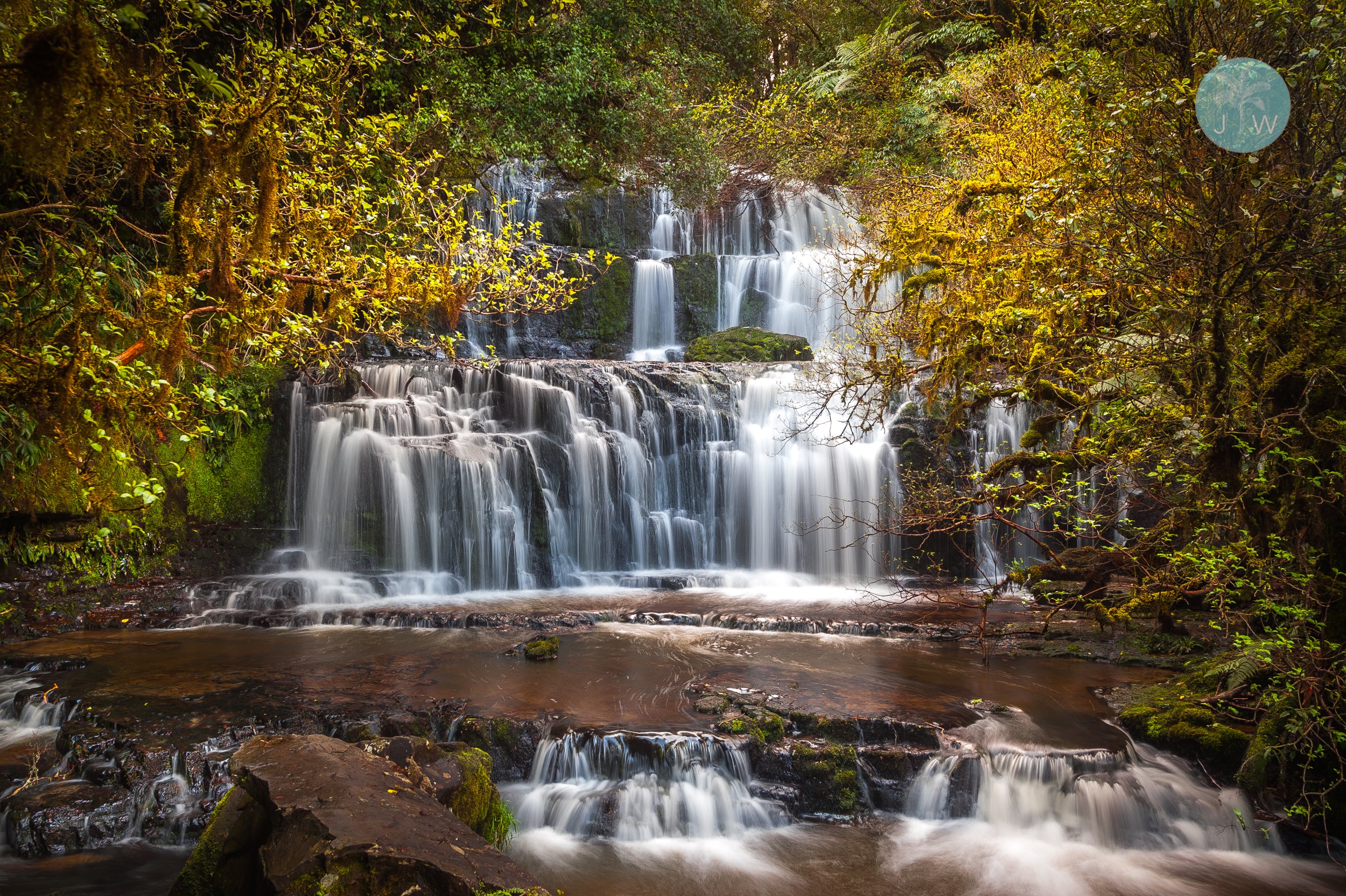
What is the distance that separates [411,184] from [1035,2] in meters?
7.91

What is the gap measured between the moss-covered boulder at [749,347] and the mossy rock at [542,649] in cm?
936

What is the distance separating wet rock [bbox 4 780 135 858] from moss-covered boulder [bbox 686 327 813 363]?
508 inches

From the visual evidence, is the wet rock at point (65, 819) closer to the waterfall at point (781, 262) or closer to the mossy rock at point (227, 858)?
the mossy rock at point (227, 858)

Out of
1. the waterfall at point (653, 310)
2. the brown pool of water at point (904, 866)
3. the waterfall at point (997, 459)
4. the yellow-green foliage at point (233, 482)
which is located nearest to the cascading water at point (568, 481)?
the yellow-green foliage at point (233, 482)

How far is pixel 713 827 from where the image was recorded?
565 cm

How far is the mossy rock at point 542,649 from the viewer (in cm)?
795

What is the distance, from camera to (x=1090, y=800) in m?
5.64

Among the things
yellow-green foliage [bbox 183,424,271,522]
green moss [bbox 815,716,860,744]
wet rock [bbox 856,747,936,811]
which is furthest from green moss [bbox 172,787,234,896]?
yellow-green foliage [bbox 183,424,271,522]

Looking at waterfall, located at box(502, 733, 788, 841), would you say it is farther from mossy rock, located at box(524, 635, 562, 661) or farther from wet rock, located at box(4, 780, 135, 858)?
wet rock, located at box(4, 780, 135, 858)

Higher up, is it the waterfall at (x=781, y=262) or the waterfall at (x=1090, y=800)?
the waterfall at (x=781, y=262)

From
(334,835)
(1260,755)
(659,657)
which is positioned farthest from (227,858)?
(1260,755)

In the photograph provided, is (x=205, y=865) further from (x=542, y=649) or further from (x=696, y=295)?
(x=696, y=295)

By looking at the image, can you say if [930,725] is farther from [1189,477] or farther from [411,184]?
[411,184]
